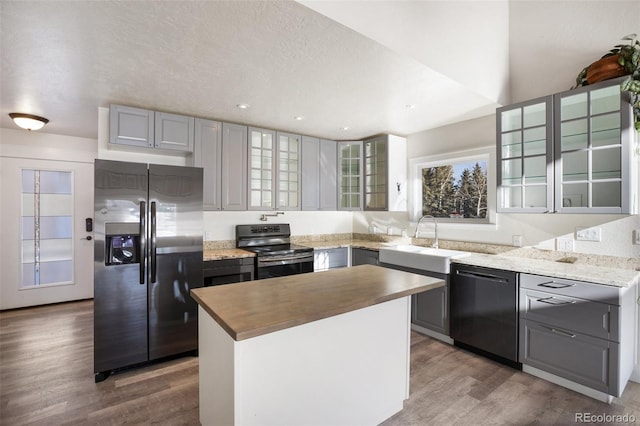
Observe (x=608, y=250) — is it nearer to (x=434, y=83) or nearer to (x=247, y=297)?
(x=434, y=83)

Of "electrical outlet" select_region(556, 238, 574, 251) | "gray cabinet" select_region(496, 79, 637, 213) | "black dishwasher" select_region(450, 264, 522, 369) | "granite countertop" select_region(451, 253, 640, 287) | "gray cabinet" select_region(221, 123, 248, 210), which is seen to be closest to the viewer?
"granite countertop" select_region(451, 253, 640, 287)

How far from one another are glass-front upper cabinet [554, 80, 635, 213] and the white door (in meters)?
6.03

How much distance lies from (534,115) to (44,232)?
6.33 meters

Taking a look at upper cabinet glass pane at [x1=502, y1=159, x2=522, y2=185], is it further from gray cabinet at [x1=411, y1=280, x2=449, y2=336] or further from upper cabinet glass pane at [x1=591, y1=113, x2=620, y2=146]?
gray cabinet at [x1=411, y1=280, x2=449, y2=336]

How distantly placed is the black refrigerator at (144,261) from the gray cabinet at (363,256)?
2.11m

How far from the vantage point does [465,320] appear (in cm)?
295

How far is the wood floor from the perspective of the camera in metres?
2.04

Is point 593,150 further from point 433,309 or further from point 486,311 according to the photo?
point 433,309

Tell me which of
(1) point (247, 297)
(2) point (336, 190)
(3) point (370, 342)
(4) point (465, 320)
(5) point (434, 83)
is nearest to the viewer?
(1) point (247, 297)

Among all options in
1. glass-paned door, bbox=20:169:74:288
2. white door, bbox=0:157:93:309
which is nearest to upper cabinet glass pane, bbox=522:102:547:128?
white door, bbox=0:157:93:309

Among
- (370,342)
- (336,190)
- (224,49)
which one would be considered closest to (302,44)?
(224,49)

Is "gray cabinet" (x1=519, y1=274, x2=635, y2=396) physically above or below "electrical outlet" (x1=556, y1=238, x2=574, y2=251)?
below

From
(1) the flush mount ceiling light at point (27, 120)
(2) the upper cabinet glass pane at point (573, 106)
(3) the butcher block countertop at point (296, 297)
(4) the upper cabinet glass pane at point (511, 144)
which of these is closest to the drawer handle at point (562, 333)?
(3) the butcher block countertop at point (296, 297)

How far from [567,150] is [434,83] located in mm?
1272
